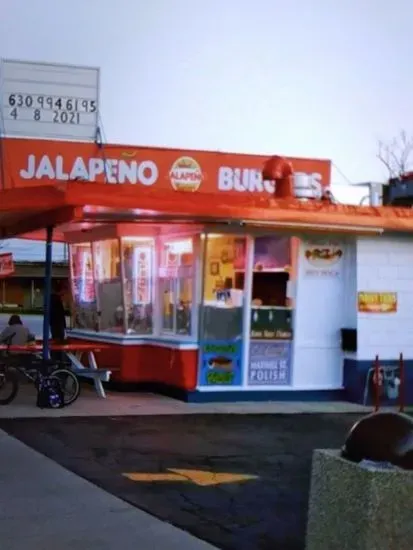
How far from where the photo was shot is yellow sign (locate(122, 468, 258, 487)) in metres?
9.12

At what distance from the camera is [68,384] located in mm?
14461

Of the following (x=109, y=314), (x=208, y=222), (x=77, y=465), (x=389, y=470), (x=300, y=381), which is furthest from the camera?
(x=109, y=314)

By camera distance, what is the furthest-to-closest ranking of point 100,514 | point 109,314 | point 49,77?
point 49,77 → point 109,314 → point 100,514

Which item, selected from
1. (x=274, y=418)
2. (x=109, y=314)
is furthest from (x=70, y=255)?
(x=274, y=418)

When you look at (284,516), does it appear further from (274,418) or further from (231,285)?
(231,285)

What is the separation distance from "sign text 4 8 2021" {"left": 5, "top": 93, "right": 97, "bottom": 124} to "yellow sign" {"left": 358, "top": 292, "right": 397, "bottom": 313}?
6202 mm

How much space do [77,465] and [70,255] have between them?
928 centimetres

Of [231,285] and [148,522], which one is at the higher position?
[231,285]

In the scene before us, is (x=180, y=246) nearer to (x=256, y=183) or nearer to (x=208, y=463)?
(x=256, y=183)

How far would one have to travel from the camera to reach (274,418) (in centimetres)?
1377

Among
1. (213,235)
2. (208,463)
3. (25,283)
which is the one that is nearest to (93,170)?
(213,235)

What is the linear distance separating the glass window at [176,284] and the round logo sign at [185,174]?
10.3ft

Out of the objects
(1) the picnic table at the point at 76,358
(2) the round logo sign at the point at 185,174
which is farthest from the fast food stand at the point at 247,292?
(2) the round logo sign at the point at 185,174

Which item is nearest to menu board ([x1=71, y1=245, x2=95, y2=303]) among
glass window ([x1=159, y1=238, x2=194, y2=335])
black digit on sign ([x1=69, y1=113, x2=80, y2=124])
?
glass window ([x1=159, y1=238, x2=194, y2=335])
